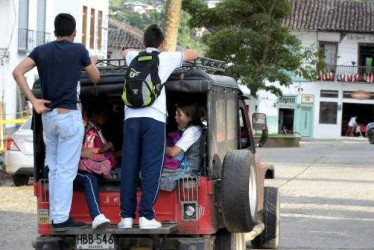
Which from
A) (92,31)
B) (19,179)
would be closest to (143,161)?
(19,179)

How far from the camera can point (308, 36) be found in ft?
244

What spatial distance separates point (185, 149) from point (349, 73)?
65103mm

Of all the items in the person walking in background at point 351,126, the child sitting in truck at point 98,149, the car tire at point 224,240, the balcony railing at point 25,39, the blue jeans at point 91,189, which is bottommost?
A: the person walking in background at point 351,126

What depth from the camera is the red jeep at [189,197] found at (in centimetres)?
900

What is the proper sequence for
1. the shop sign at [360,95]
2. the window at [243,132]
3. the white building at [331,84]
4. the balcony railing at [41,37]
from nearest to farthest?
the window at [243,132] → the balcony railing at [41,37] → the white building at [331,84] → the shop sign at [360,95]

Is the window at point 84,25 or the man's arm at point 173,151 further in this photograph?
the window at point 84,25

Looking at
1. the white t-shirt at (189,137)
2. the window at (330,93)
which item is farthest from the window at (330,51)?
the white t-shirt at (189,137)

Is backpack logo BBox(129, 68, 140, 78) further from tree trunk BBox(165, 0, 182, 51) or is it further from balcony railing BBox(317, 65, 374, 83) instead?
balcony railing BBox(317, 65, 374, 83)

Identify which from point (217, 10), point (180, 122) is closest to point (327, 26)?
point (217, 10)

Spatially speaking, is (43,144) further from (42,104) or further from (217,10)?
(217,10)

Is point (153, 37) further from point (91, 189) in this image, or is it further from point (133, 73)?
point (91, 189)

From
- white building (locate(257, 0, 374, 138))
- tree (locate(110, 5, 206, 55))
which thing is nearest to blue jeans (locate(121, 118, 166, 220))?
white building (locate(257, 0, 374, 138))

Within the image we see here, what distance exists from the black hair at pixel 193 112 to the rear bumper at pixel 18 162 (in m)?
9.95

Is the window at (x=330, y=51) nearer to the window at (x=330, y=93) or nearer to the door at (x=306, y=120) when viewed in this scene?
the window at (x=330, y=93)
